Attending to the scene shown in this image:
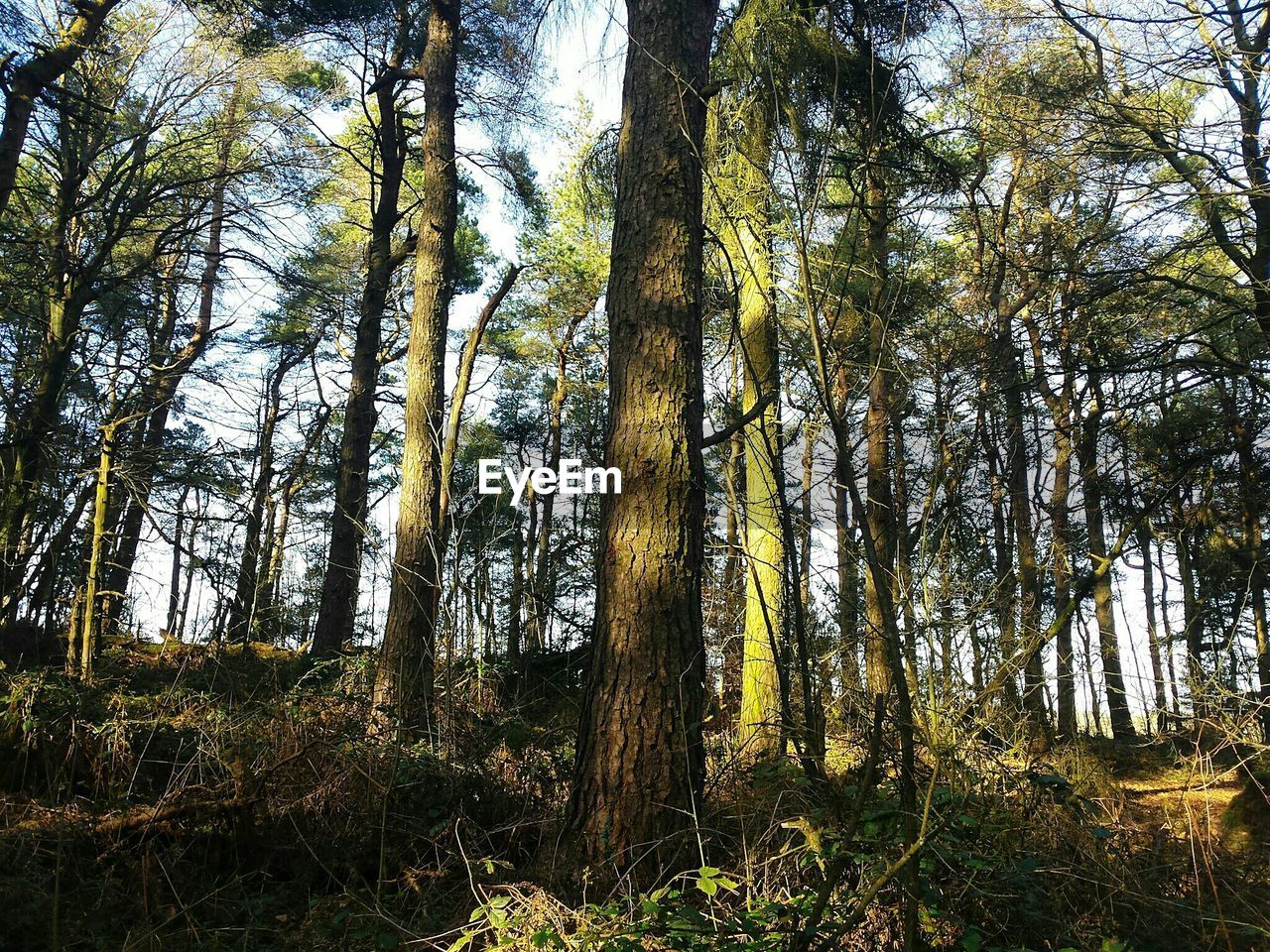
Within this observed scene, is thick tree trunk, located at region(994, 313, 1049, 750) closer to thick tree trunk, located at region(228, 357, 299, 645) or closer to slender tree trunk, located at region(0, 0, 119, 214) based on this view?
thick tree trunk, located at region(228, 357, 299, 645)

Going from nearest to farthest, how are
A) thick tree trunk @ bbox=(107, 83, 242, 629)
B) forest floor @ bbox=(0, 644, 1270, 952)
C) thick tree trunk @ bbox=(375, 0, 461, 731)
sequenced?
forest floor @ bbox=(0, 644, 1270, 952) → thick tree trunk @ bbox=(375, 0, 461, 731) → thick tree trunk @ bbox=(107, 83, 242, 629)

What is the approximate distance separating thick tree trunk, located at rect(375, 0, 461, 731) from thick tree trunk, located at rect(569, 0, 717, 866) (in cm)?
213

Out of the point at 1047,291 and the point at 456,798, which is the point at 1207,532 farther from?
the point at 456,798

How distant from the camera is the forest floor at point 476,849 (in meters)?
2.81

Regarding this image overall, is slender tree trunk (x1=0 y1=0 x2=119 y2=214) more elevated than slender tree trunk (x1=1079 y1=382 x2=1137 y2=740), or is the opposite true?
slender tree trunk (x1=0 y1=0 x2=119 y2=214)

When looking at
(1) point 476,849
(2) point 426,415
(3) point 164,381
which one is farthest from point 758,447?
(3) point 164,381

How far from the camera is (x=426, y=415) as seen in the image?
6965 mm

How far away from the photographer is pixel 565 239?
1758cm

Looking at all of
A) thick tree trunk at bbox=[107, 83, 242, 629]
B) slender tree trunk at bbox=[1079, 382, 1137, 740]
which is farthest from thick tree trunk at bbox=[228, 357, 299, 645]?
slender tree trunk at bbox=[1079, 382, 1137, 740]

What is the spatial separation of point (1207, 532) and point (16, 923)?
42.3ft

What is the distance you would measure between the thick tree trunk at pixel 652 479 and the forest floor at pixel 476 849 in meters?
0.29

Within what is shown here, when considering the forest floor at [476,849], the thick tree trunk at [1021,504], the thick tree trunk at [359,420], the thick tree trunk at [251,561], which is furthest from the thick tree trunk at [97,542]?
the thick tree trunk at [1021,504]

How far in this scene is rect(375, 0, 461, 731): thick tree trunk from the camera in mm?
6188

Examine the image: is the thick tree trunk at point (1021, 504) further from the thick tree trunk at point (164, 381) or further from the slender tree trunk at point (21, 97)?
the slender tree trunk at point (21, 97)
